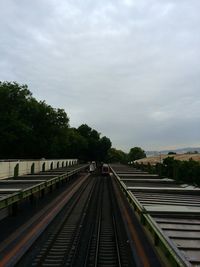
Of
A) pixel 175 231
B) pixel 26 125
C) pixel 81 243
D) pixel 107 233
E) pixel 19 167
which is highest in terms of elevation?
pixel 26 125

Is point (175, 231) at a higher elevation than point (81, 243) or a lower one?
higher

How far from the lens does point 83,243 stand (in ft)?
50.1

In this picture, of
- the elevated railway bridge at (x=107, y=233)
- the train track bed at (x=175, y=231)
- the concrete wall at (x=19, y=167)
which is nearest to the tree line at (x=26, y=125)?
the concrete wall at (x=19, y=167)

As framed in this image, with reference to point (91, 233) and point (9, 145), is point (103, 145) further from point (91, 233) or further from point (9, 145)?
point (91, 233)

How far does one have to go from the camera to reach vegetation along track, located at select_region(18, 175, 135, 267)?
12409 millimetres

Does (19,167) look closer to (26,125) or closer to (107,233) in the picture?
(107,233)

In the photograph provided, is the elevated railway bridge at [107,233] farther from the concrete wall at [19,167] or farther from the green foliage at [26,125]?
the green foliage at [26,125]

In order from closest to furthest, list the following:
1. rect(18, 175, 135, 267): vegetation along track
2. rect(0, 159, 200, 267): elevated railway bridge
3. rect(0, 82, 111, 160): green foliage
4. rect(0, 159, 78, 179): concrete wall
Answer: rect(0, 159, 200, 267): elevated railway bridge → rect(18, 175, 135, 267): vegetation along track → rect(0, 159, 78, 179): concrete wall → rect(0, 82, 111, 160): green foliage

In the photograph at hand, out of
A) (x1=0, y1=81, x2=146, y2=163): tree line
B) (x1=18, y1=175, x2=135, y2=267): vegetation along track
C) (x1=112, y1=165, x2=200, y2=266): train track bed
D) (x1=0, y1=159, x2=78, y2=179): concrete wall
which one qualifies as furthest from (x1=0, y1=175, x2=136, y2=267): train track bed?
(x1=0, y1=81, x2=146, y2=163): tree line

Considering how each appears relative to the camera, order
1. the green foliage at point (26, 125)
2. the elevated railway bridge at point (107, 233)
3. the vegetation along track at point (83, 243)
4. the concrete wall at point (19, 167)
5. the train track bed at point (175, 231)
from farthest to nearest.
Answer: the green foliage at point (26, 125) → the concrete wall at point (19, 167) → the vegetation along track at point (83, 243) → the elevated railway bridge at point (107, 233) → the train track bed at point (175, 231)

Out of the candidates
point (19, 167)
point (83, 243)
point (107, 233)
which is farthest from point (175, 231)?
point (19, 167)

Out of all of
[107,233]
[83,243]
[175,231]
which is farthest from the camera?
[107,233]

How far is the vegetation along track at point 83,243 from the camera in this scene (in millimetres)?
12409

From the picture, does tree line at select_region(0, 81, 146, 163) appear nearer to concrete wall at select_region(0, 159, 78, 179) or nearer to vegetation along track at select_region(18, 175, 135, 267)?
concrete wall at select_region(0, 159, 78, 179)
